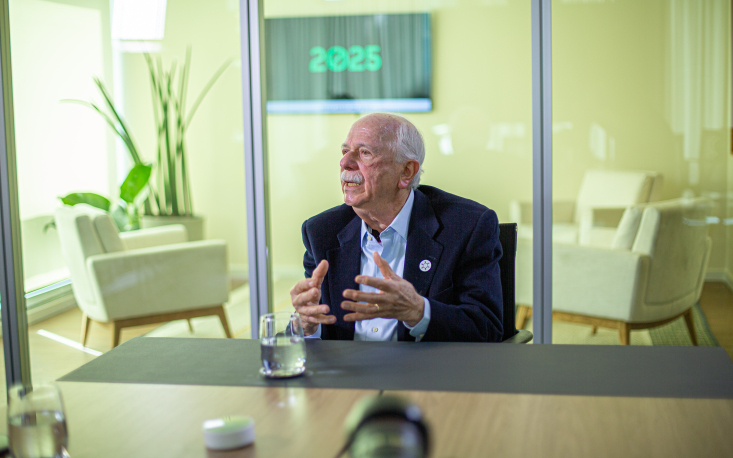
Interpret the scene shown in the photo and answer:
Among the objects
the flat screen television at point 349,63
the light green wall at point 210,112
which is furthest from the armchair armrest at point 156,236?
the flat screen television at point 349,63

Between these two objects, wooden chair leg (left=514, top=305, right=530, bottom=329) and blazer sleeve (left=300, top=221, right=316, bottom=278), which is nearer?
blazer sleeve (left=300, top=221, right=316, bottom=278)

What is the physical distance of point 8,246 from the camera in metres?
3.52

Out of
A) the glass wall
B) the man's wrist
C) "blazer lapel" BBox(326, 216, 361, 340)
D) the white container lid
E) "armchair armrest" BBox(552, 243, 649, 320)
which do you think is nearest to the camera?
the white container lid

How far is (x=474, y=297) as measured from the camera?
1959 millimetres

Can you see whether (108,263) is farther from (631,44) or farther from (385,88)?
(631,44)

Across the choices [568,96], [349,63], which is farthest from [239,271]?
[568,96]

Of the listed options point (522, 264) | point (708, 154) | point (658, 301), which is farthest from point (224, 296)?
point (708, 154)

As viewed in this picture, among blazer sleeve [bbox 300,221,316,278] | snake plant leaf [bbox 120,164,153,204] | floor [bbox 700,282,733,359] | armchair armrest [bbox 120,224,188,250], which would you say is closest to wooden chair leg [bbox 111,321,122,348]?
armchair armrest [bbox 120,224,188,250]

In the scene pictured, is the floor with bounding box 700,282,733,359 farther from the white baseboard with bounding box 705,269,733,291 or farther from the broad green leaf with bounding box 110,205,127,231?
the broad green leaf with bounding box 110,205,127,231

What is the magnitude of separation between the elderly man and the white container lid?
0.63 metres

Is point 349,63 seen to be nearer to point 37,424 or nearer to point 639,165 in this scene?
point 639,165

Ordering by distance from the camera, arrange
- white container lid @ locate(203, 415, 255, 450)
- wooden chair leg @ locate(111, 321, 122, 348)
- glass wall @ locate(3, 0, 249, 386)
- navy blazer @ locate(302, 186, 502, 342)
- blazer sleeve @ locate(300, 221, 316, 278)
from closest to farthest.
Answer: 1. white container lid @ locate(203, 415, 255, 450)
2. navy blazer @ locate(302, 186, 502, 342)
3. blazer sleeve @ locate(300, 221, 316, 278)
4. glass wall @ locate(3, 0, 249, 386)
5. wooden chair leg @ locate(111, 321, 122, 348)

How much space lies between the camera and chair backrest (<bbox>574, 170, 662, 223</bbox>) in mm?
3006

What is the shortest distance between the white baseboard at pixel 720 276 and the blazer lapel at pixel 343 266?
1.86m
